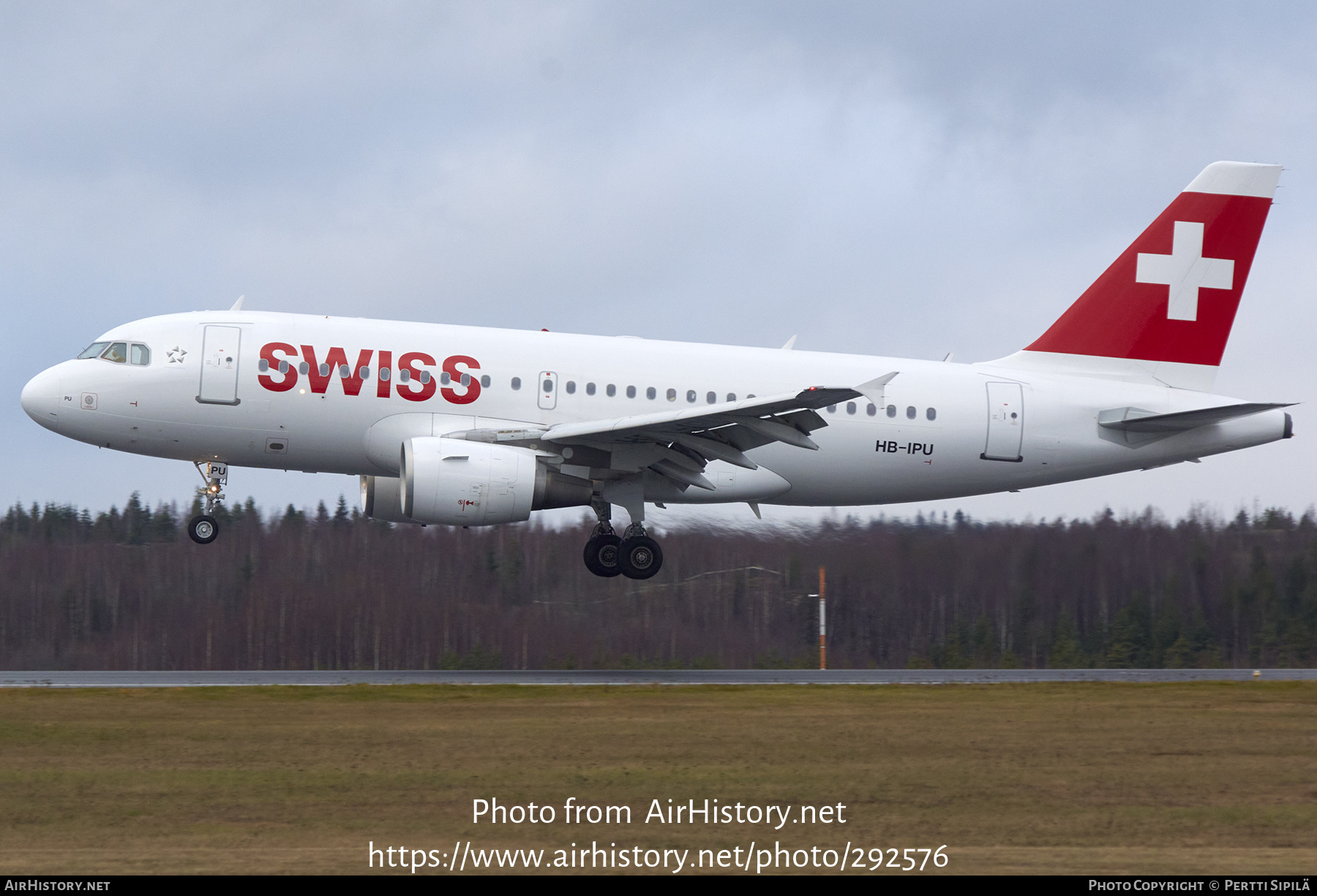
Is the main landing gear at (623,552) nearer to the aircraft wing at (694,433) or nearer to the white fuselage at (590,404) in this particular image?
the white fuselage at (590,404)

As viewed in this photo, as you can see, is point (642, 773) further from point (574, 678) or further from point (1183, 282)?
point (1183, 282)

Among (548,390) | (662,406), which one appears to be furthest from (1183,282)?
(548,390)

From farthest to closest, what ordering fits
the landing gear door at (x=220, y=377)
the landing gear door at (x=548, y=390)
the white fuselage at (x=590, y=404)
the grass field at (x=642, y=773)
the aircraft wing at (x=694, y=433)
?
the landing gear door at (x=548, y=390) → the white fuselage at (x=590, y=404) → the landing gear door at (x=220, y=377) → the aircraft wing at (x=694, y=433) → the grass field at (x=642, y=773)

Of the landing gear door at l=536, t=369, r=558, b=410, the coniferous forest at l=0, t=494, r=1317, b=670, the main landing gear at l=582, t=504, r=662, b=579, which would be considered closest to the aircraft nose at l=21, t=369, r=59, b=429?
the landing gear door at l=536, t=369, r=558, b=410

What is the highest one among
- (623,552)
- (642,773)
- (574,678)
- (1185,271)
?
(1185,271)

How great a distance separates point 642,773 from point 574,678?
949 centimetres

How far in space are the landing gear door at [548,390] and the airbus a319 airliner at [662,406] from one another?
38 mm

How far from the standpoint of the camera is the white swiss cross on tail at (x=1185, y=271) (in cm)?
2622

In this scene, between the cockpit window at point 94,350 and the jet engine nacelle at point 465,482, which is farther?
the cockpit window at point 94,350

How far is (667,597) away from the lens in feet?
104

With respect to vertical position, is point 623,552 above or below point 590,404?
below

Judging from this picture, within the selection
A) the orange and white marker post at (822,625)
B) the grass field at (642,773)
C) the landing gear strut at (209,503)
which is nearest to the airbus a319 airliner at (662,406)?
the landing gear strut at (209,503)

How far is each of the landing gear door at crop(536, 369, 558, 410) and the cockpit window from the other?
7.06 m

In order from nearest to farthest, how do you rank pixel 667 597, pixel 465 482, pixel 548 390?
pixel 465 482, pixel 548 390, pixel 667 597
